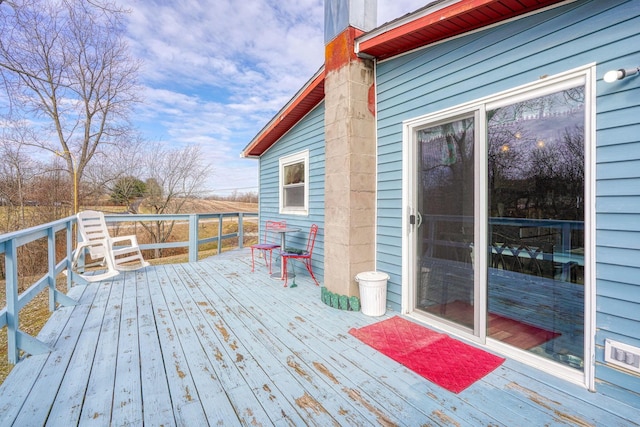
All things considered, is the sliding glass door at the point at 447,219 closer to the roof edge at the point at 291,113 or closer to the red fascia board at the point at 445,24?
the red fascia board at the point at 445,24

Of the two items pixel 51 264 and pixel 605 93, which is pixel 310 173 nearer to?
pixel 51 264

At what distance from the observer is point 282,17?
21.7ft

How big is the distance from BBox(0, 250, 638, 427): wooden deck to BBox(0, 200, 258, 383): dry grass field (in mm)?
894

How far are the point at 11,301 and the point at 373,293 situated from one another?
10.1 feet

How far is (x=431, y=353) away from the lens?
2.42 m

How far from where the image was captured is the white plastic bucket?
319cm

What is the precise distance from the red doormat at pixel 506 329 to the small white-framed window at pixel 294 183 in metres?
2.98

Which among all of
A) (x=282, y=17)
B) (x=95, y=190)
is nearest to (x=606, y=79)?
(x=282, y=17)

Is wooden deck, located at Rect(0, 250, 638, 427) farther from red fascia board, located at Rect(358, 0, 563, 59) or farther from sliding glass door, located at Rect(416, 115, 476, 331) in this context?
red fascia board, located at Rect(358, 0, 563, 59)

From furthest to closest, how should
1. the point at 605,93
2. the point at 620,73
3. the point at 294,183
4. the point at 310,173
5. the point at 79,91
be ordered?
1. the point at 79,91
2. the point at 294,183
3. the point at 310,173
4. the point at 605,93
5. the point at 620,73

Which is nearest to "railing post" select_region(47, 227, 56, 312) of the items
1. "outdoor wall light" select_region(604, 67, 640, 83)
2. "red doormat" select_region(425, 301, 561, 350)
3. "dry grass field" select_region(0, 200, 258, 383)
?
"dry grass field" select_region(0, 200, 258, 383)

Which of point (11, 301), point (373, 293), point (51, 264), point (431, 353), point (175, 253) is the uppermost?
point (51, 264)

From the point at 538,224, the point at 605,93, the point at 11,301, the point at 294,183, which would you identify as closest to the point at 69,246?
the point at 11,301

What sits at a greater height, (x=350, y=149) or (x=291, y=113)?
(x=291, y=113)
